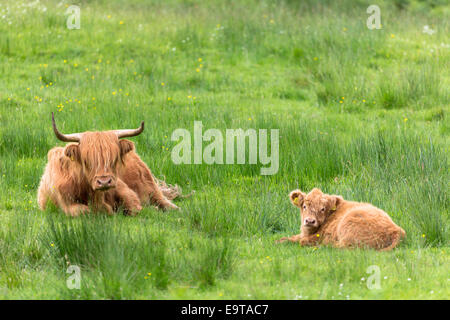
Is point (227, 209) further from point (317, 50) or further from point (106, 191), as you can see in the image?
point (317, 50)

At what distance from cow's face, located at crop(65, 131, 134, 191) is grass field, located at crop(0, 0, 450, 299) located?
19.9 inches

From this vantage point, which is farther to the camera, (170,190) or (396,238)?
(170,190)

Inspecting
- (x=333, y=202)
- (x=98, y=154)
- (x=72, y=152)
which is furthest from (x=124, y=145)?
(x=333, y=202)

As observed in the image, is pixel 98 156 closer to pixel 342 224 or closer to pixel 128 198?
pixel 128 198

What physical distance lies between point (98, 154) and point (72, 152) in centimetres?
33

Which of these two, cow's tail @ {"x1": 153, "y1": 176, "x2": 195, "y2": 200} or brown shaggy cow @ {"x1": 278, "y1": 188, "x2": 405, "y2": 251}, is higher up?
brown shaggy cow @ {"x1": 278, "y1": 188, "x2": 405, "y2": 251}

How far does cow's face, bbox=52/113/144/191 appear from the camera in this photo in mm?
7680

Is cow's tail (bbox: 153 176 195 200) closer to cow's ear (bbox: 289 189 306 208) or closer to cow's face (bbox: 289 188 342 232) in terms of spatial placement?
cow's ear (bbox: 289 189 306 208)

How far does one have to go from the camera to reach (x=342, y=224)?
6.79 meters

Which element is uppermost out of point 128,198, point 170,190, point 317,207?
point 317,207

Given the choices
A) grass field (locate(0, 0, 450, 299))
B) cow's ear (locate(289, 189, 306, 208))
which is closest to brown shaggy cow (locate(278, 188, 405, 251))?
cow's ear (locate(289, 189, 306, 208))

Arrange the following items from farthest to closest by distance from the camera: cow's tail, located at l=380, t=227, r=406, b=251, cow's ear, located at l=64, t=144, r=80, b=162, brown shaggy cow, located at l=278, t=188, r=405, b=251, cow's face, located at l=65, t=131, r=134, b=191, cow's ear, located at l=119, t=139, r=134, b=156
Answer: cow's ear, located at l=119, t=139, r=134, b=156, cow's ear, located at l=64, t=144, r=80, b=162, cow's face, located at l=65, t=131, r=134, b=191, brown shaggy cow, located at l=278, t=188, r=405, b=251, cow's tail, located at l=380, t=227, r=406, b=251

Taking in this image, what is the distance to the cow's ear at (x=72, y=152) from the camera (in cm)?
788
